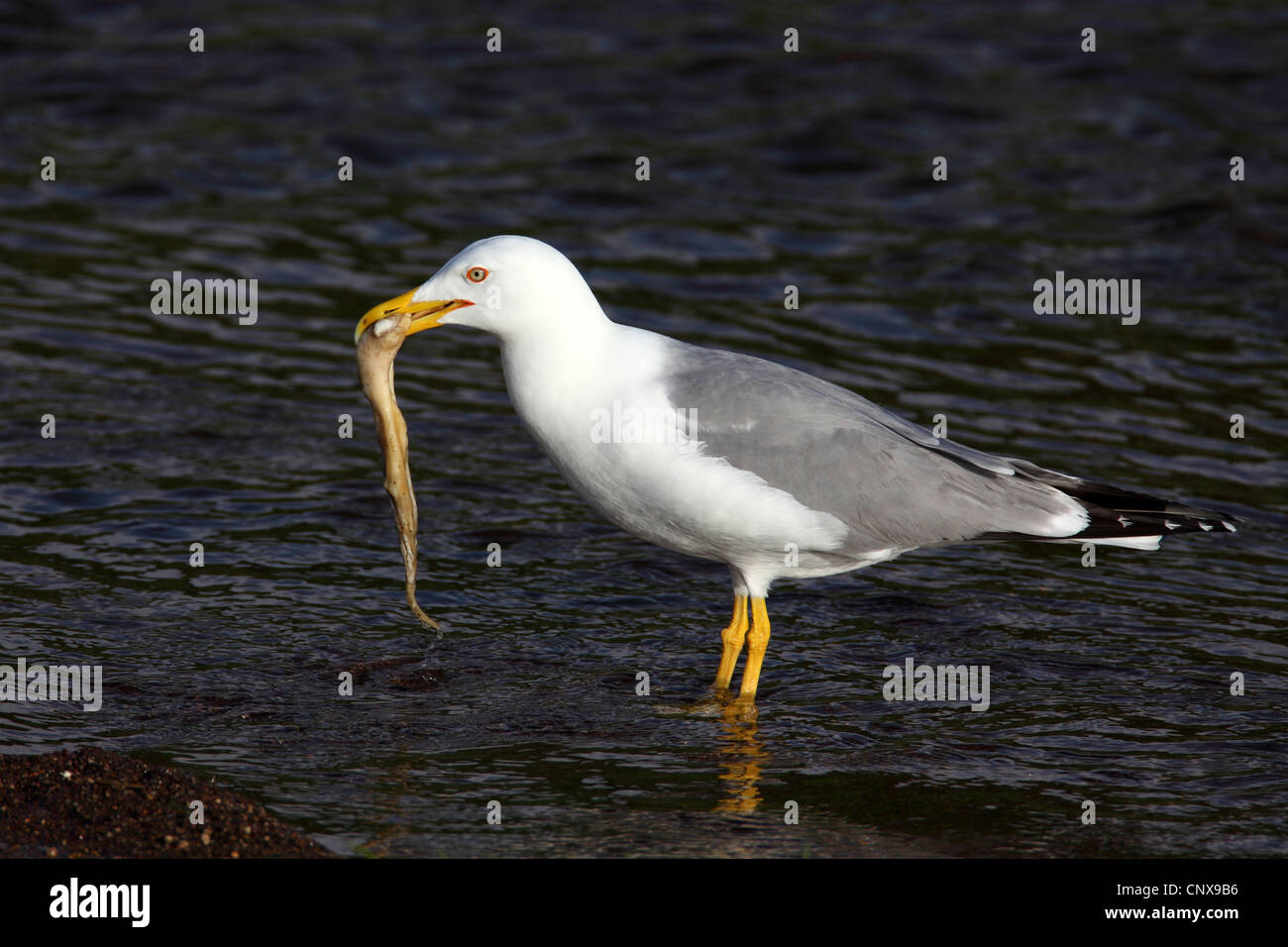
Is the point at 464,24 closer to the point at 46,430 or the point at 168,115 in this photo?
the point at 168,115

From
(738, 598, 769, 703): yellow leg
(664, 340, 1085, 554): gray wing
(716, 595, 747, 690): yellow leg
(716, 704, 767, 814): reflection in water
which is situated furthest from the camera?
(716, 595, 747, 690): yellow leg

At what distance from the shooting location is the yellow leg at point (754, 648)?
25.6 feet

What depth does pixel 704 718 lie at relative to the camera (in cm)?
762

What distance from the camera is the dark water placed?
278 inches

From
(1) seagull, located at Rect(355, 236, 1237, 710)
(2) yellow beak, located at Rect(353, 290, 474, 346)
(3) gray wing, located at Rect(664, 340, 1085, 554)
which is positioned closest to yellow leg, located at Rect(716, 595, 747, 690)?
(1) seagull, located at Rect(355, 236, 1237, 710)

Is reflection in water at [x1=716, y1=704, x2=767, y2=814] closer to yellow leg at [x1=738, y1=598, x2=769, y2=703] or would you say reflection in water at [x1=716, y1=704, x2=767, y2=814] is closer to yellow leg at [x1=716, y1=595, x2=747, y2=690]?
yellow leg at [x1=738, y1=598, x2=769, y2=703]

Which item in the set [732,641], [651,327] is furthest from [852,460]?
[651,327]

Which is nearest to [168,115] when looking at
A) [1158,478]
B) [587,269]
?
[587,269]

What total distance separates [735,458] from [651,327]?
220 inches

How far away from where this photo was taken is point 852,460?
7652 mm

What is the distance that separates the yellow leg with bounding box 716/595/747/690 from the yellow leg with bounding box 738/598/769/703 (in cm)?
7

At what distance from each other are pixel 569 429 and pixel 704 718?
4.66ft

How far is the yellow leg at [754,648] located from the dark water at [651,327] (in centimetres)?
10

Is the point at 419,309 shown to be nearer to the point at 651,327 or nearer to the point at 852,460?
the point at 852,460
